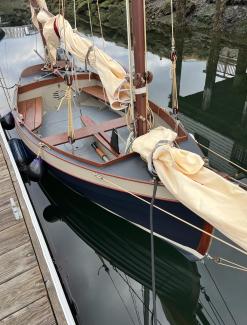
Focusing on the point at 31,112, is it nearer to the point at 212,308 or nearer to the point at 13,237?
the point at 13,237

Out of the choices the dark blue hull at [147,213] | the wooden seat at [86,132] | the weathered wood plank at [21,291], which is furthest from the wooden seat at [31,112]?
the weathered wood plank at [21,291]

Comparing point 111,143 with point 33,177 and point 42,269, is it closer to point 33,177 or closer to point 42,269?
point 33,177

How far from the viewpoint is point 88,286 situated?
716cm

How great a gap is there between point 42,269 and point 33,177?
13.0 ft

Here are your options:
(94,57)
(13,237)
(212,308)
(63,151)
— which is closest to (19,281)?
(13,237)

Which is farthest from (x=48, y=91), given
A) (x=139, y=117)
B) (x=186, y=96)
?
(x=186, y=96)

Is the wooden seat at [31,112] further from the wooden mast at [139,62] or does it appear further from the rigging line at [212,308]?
the rigging line at [212,308]

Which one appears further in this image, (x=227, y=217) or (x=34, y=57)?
(x=34, y=57)

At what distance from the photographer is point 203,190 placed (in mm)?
5309

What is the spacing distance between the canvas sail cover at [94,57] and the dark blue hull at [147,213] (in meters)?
2.02

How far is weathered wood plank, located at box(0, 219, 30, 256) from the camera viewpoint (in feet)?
20.0

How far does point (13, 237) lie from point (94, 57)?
4.89m

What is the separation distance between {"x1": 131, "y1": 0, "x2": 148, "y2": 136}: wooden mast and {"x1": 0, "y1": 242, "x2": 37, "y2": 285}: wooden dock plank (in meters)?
3.34

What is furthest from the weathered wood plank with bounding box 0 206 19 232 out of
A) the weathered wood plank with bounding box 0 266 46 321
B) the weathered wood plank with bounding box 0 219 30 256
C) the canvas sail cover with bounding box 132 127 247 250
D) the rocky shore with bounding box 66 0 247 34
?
the rocky shore with bounding box 66 0 247 34
